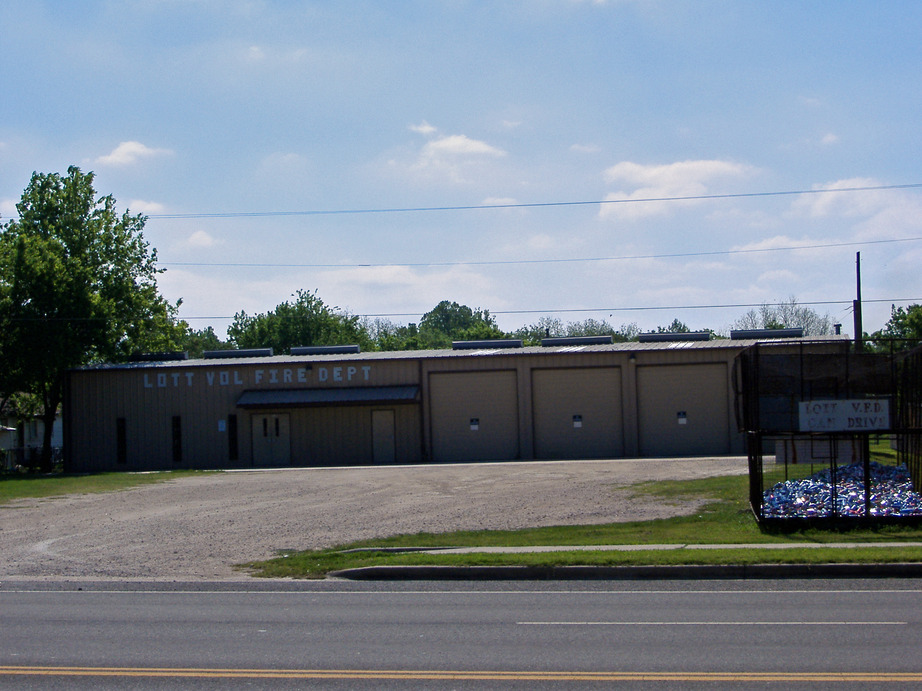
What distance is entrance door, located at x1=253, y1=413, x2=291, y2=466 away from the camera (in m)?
45.3

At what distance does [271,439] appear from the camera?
45531 millimetres

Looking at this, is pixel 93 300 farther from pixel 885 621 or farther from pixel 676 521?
pixel 885 621

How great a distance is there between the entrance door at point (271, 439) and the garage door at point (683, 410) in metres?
17.1

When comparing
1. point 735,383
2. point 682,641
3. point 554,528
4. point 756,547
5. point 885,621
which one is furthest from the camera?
point 735,383

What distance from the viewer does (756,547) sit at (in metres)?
15.7

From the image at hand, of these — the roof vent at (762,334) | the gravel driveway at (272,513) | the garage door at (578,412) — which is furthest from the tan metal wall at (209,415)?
the roof vent at (762,334)

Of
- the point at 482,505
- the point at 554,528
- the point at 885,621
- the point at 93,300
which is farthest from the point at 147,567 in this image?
the point at 93,300

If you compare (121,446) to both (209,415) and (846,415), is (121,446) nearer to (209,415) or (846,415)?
(209,415)

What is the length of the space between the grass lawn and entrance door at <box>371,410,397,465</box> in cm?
2476

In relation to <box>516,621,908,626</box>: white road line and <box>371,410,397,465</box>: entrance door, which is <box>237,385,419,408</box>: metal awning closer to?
<box>371,410,397,465</box>: entrance door

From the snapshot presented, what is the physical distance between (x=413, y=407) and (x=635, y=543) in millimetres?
28497

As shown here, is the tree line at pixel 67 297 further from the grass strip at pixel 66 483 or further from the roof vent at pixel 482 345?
the roof vent at pixel 482 345

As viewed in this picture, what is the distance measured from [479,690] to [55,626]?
5798 millimetres

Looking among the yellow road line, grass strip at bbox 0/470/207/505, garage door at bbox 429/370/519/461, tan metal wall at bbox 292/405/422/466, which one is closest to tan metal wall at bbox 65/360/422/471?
tan metal wall at bbox 292/405/422/466
